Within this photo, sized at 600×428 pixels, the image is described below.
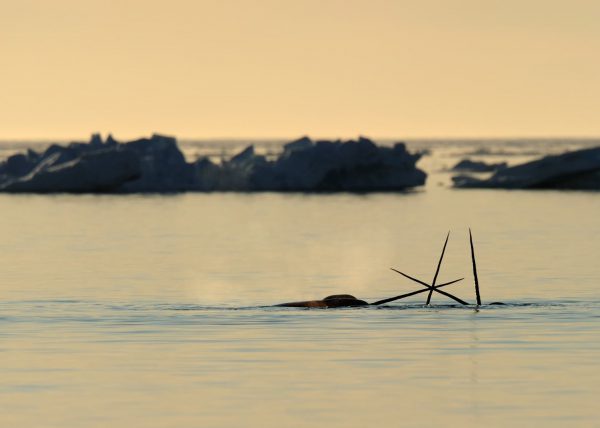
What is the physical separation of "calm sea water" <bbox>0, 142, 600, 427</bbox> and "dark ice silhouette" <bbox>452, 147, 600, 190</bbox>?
29.9 metres

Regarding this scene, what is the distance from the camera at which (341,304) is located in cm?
3088

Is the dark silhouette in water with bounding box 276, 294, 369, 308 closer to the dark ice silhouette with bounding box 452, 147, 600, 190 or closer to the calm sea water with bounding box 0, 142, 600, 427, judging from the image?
the calm sea water with bounding box 0, 142, 600, 427

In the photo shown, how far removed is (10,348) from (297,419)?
26.2ft

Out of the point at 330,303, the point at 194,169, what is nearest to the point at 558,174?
the point at 194,169

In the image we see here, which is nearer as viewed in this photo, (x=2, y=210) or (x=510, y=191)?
(x=2, y=210)

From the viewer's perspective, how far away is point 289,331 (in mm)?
27016

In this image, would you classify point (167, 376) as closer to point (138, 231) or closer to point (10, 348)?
point (10, 348)

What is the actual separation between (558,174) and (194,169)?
19849 mm

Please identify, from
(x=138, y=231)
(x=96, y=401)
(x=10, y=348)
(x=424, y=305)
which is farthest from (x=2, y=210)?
(x=96, y=401)

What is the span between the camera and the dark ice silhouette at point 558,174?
8988 centimetres

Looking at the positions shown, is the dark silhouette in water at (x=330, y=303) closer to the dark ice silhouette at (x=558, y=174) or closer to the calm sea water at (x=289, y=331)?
the calm sea water at (x=289, y=331)

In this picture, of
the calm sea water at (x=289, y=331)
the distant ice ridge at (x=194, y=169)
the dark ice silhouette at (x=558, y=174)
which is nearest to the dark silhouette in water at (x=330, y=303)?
the calm sea water at (x=289, y=331)

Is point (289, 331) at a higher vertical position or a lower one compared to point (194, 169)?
lower

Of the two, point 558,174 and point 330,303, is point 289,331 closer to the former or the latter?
point 330,303
